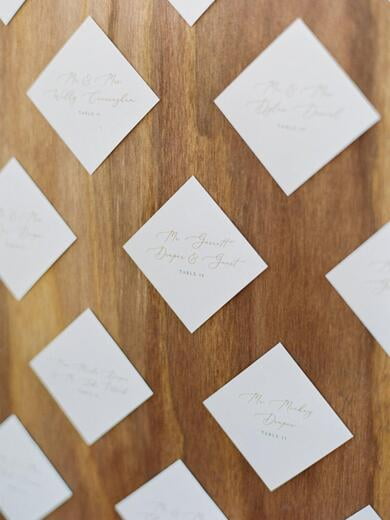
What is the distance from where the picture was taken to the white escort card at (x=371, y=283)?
0.68 meters

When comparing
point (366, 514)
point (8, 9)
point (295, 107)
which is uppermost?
point (8, 9)

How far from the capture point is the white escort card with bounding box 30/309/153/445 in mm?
860

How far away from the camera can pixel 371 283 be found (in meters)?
0.69

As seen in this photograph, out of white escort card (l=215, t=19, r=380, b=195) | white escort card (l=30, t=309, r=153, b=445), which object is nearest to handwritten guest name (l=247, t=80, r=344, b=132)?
white escort card (l=215, t=19, r=380, b=195)

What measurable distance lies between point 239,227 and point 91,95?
0.95 ft

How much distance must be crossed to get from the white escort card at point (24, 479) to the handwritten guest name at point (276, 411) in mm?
361

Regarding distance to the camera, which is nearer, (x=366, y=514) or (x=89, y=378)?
(x=366, y=514)

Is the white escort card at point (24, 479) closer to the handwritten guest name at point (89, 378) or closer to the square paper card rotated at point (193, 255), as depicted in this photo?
the handwritten guest name at point (89, 378)

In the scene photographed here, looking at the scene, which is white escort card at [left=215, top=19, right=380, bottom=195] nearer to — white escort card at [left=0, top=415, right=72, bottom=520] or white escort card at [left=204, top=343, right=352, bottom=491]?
white escort card at [left=204, top=343, right=352, bottom=491]

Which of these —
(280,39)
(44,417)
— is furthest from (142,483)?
(280,39)

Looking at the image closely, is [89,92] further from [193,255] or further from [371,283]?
[371,283]

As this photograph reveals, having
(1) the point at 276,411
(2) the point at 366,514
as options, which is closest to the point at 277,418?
(1) the point at 276,411

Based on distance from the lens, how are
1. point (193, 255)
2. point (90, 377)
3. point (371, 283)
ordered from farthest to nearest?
point (90, 377) < point (193, 255) < point (371, 283)

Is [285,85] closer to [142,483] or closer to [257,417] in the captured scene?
[257,417]
